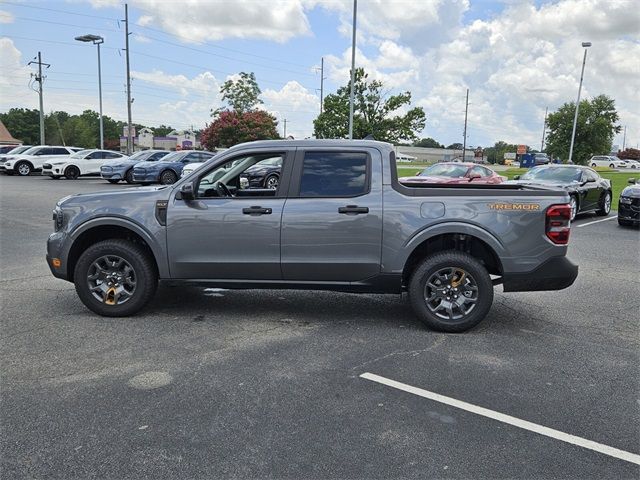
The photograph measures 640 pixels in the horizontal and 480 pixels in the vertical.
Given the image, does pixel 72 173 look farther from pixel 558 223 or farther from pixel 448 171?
pixel 558 223

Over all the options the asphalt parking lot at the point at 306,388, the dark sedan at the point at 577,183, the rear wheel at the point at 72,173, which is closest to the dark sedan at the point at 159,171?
the rear wheel at the point at 72,173

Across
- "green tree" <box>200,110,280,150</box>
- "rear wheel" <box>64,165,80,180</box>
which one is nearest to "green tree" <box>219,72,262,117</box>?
"green tree" <box>200,110,280,150</box>

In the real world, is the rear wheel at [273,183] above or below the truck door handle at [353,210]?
above

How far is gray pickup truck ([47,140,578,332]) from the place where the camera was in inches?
202

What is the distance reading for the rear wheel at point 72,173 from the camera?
27.2 meters

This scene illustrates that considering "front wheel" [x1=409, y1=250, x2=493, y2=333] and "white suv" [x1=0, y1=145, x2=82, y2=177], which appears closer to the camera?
"front wheel" [x1=409, y1=250, x2=493, y2=333]

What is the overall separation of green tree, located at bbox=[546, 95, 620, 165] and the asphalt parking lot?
57.0m

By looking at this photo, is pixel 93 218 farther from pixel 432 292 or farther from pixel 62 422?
pixel 432 292

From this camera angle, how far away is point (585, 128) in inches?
2247

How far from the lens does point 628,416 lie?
3.63m

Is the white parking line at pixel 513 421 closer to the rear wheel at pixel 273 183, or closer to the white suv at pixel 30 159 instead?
the rear wheel at pixel 273 183

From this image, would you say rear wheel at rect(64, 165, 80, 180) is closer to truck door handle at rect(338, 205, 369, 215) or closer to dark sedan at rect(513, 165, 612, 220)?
dark sedan at rect(513, 165, 612, 220)

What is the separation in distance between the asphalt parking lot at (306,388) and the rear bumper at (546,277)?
0.49 m

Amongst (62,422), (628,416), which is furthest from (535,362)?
(62,422)
